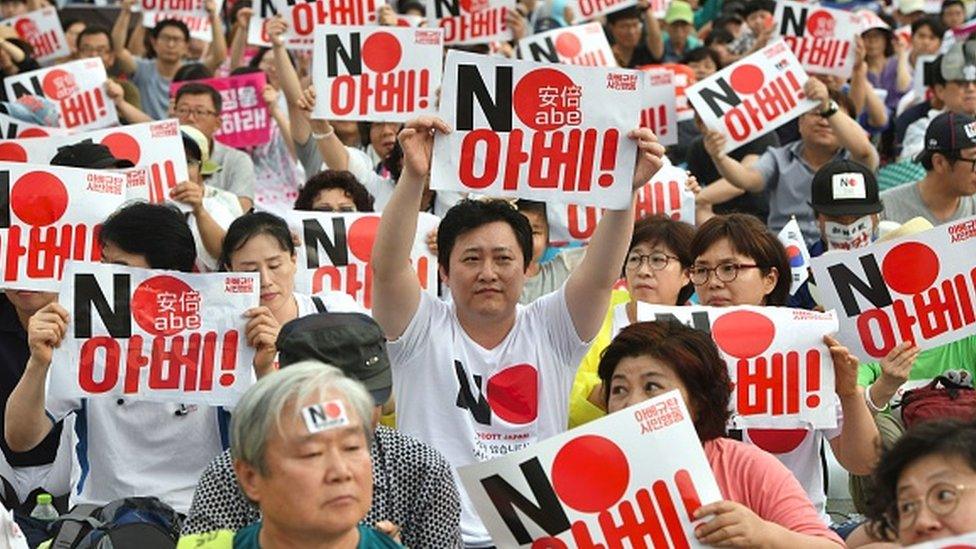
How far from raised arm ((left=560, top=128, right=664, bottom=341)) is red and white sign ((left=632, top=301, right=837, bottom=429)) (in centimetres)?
26

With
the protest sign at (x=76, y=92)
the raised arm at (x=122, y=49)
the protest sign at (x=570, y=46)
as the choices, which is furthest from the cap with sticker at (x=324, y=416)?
the raised arm at (x=122, y=49)

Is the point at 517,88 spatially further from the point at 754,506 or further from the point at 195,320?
the point at 754,506

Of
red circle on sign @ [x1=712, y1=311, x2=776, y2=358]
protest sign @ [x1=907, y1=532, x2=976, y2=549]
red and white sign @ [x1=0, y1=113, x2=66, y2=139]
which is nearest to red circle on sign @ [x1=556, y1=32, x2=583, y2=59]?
red and white sign @ [x1=0, y1=113, x2=66, y2=139]

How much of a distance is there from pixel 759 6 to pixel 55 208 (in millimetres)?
10035

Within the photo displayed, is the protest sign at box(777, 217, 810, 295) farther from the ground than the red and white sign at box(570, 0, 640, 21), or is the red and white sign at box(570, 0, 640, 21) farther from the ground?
the red and white sign at box(570, 0, 640, 21)

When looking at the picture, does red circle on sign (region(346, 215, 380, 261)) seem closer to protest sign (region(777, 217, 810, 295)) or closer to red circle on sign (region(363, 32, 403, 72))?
red circle on sign (region(363, 32, 403, 72))

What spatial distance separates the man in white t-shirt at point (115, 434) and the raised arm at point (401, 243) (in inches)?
29.8

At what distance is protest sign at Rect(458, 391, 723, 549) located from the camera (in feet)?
15.9

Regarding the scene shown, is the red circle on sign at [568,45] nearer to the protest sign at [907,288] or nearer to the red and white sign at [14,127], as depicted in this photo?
the red and white sign at [14,127]

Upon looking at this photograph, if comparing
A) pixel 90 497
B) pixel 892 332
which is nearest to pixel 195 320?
pixel 90 497

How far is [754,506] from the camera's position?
5031mm

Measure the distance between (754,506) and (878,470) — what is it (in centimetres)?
63

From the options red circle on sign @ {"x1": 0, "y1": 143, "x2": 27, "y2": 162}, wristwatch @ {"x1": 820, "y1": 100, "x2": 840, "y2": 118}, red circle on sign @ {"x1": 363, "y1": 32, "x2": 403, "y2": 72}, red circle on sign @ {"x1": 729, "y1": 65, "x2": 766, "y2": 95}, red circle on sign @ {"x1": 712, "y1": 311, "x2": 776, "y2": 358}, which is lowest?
red circle on sign @ {"x1": 712, "y1": 311, "x2": 776, "y2": 358}

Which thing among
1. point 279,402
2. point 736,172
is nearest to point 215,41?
point 736,172
